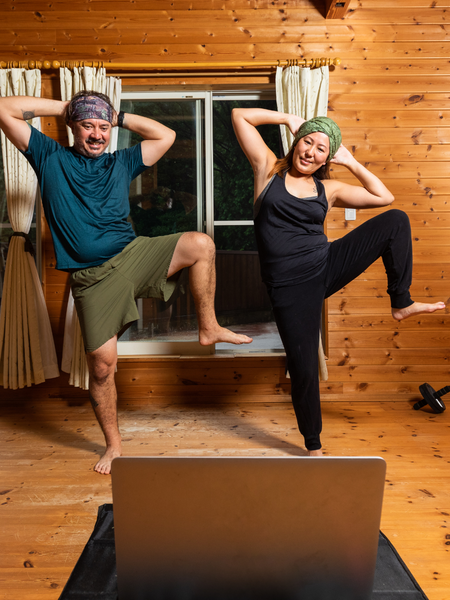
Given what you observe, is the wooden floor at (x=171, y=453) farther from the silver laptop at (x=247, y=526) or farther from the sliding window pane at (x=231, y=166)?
the sliding window pane at (x=231, y=166)

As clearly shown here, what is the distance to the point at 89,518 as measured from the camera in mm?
1752

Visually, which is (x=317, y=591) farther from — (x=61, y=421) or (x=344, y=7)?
(x=344, y=7)

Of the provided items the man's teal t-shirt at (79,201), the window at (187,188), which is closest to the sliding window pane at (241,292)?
the window at (187,188)

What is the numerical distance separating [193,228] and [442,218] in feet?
6.04

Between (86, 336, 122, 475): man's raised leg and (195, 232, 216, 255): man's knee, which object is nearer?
(195, 232, 216, 255): man's knee

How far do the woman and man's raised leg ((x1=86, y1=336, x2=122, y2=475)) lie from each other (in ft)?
2.81

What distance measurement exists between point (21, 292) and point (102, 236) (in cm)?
129

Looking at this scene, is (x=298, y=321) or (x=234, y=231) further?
(x=234, y=231)

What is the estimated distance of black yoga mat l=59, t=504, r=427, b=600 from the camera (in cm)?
96

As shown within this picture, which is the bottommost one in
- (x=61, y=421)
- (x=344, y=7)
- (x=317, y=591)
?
(x=61, y=421)

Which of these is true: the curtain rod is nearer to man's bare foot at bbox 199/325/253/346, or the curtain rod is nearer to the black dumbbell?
man's bare foot at bbox 199/325/253/346

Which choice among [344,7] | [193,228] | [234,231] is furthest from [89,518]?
[344,7]

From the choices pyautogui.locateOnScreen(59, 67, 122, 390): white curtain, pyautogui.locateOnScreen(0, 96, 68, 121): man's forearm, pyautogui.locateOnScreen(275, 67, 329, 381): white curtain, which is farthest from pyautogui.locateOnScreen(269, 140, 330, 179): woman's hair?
pyautogui.locateOnScreen(59, 67, 122, 390): white curtain

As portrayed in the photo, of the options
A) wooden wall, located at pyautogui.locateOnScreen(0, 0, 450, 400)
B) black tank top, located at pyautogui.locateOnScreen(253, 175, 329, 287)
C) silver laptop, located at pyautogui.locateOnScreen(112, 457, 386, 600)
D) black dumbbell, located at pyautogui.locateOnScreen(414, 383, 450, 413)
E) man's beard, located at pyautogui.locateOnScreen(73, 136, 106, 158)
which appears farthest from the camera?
wooden wall, located at pyautogui.locateOnScreen(0, 0, 450, 400)
